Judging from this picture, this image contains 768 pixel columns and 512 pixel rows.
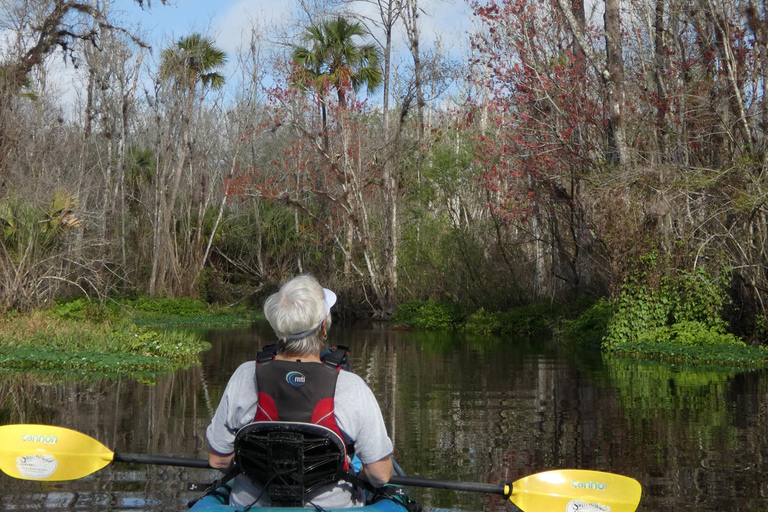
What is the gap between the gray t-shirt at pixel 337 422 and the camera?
4.20 m

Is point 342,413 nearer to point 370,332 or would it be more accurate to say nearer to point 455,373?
point 455,373

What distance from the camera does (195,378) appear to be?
14.5m

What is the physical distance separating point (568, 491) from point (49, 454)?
3242 millimetres

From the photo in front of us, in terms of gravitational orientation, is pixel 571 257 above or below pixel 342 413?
above

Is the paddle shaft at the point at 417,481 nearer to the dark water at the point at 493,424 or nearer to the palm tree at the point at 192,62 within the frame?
the dark water at the point at 493,424

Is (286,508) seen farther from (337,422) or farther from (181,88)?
(181,88)

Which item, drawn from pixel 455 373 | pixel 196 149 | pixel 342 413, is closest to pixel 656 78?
pixel 455 373

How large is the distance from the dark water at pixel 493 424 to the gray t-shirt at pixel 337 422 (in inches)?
94.2

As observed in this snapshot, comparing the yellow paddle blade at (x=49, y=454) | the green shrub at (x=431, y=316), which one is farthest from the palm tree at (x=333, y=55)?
the yellow paddle blade at (x=49, y=454)

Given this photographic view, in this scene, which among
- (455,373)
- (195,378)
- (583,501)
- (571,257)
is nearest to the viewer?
(583,501)

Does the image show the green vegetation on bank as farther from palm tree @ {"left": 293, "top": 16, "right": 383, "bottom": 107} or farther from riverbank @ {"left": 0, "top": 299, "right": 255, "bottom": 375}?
palm tree @ {"left": 293, "top": 16, "right": 383, "bottom": 107}

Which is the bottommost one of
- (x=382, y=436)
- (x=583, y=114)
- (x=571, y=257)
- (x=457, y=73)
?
(x=382, y=436)

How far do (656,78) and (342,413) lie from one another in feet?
58.6

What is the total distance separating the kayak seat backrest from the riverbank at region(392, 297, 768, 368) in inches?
535
